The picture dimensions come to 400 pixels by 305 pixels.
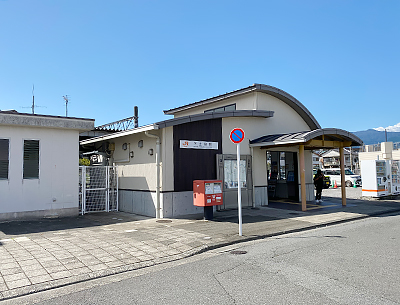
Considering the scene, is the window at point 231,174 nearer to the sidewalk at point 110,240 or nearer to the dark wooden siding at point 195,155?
the dark wooden siding at point 195,155

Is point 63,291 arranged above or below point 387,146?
below

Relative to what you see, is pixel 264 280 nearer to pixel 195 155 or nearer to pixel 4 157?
pixel 195 155

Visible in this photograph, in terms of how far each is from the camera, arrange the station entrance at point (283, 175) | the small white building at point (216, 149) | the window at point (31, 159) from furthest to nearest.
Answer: the station entrance at point (283, 175) < the small white building at point (216, 149) < the window at point (31, 159)

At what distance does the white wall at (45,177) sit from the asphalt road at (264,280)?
6841 mm

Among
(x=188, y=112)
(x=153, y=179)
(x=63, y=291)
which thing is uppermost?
(x=188, y=112)

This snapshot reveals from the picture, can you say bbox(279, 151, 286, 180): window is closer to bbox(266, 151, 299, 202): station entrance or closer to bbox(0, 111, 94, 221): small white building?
bbox(266, 151, 299, 202): station entrance

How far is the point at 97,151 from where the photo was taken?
1659cm

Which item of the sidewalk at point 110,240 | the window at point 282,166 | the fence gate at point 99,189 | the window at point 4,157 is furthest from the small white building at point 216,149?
the window at point 4,157

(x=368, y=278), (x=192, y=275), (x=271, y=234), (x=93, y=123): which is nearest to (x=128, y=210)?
(x=93, y=123)

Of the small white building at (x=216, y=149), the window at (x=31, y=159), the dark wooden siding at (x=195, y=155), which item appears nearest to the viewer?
the window at (x=31, y=159)

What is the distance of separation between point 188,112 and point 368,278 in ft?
49.6

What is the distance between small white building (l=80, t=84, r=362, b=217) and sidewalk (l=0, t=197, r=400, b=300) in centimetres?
110

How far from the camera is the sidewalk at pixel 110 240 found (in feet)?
18.1

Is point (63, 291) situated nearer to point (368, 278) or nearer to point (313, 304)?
point (313, 304)
